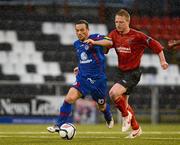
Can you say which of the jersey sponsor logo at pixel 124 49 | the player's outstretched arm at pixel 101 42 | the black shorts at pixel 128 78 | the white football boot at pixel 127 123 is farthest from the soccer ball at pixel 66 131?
the jersey sponsor logo at pixel 124 49

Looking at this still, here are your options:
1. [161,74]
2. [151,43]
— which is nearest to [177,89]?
[161,74]

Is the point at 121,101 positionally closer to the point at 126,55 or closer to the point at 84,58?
the point at 126,55

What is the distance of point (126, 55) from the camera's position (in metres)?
11.3

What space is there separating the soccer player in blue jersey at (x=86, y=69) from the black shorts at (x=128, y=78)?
1.32ft

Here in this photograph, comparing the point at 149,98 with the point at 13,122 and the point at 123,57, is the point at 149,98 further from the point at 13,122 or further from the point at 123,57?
the point at 123,57

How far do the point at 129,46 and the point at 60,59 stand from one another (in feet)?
36.4

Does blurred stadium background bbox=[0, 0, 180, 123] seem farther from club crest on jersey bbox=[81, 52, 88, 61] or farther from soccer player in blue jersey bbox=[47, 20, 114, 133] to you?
club crest on jersey bbox=[81, 52, 88, 61]

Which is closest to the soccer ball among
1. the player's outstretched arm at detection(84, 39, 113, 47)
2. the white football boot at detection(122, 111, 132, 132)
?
the white football boot at detection(122, 111, 132, 132)

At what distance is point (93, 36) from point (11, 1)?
41.3 feet

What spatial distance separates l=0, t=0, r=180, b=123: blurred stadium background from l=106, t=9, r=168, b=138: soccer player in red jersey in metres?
8.08

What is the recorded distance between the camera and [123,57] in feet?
36.9

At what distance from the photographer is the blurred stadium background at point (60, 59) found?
19.2m

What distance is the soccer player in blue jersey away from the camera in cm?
1100

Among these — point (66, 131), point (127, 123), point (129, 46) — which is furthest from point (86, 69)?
point (66, 131)
